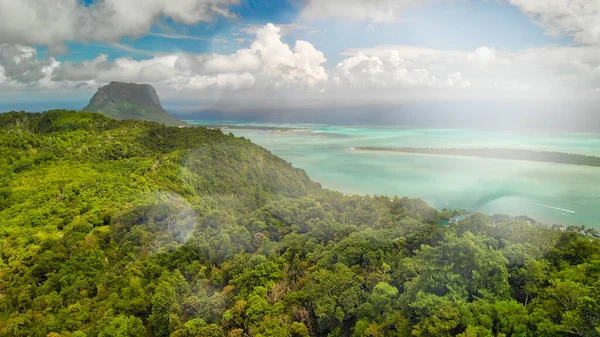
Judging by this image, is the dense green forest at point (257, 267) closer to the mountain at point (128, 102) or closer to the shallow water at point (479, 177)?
the shallow water at point (479, 177)

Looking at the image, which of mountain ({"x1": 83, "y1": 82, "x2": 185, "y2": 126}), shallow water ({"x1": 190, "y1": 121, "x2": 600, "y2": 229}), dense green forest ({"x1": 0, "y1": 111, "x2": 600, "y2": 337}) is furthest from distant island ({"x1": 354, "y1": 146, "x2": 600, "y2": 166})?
mountain ({"x1": 83, "y1": 82, "x2": 185, "y2": 126})

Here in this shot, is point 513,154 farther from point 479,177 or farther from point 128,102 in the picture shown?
point 128,102

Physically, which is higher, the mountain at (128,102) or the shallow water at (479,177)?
the mountain at (128,102)

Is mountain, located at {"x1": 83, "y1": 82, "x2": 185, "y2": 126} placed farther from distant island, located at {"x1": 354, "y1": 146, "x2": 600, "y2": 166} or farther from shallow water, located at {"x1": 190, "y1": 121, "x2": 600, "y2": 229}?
distant island, located at {"x1": 354, "y1": 146, "x2": 600, "y2": 166}

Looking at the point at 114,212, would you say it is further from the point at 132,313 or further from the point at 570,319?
the point at 570,319

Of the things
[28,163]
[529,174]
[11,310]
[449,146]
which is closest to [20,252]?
[11,310]

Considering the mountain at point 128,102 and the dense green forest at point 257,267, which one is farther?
the mountain at point 128,102

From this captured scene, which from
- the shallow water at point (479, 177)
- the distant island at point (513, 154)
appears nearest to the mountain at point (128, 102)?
the shallow water at point (479, 177)
